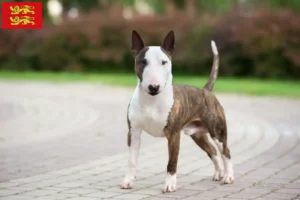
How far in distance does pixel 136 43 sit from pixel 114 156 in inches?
99.5

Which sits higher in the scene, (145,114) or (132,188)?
(145,114)

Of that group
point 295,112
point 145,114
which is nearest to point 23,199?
point 145,114

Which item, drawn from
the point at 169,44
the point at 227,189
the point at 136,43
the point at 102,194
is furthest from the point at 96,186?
the point at 169,44

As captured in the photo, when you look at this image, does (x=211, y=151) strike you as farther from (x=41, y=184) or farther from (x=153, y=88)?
(x=41, y=184)

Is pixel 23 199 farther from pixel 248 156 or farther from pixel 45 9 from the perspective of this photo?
pixel 45 9

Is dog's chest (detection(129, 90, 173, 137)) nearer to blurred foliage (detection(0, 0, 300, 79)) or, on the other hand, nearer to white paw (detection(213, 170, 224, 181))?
white paw (detection(213, 170, 224, 181))

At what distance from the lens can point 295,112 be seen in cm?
1425

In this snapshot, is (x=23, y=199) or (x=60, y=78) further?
(x=60, y=78)

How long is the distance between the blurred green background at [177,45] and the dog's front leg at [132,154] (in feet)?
49.3

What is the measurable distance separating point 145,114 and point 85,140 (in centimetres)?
388

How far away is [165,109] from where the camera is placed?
21.7 ft

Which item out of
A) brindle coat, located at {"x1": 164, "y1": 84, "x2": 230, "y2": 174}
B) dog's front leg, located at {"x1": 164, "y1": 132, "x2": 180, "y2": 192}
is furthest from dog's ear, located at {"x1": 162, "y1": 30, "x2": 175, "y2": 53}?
dog's front leg, located at {"x1": 164, "y1": 132, "x2": 180, "y2": 192}

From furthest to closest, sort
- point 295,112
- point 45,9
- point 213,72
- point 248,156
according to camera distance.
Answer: point 45,9 < point 295,112 < point 248,156 < point 213,72

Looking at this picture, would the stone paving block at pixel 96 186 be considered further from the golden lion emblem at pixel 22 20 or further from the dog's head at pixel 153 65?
the golden lion emblem at pixel 22 20
